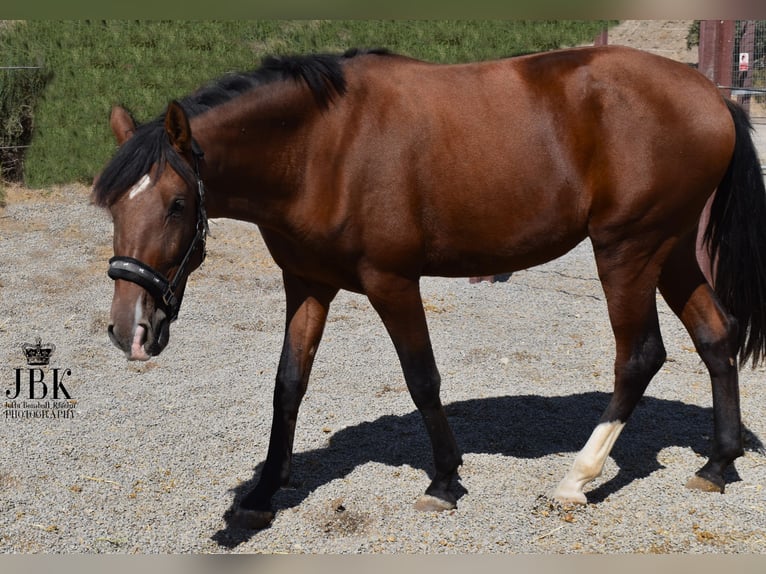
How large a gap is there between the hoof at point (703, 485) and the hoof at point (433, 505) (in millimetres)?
1130

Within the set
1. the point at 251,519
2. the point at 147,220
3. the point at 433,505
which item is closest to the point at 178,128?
the point at 147,220

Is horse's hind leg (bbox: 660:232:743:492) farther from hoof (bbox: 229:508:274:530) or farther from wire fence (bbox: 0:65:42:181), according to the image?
wire fence (bbox: 0:65:42:181)

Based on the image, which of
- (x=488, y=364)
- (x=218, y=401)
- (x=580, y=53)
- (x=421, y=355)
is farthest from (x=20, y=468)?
(x=580, y=53)

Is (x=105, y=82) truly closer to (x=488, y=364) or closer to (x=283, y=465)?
(x=488, y=364)

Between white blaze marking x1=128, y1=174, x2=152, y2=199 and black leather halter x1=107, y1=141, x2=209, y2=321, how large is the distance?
6.9 inches

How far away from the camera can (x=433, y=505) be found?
3.64 metres

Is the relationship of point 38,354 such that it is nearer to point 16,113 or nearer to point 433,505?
point 433,505

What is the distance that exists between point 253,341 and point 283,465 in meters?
2.37

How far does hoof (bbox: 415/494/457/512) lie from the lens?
3.64 metres

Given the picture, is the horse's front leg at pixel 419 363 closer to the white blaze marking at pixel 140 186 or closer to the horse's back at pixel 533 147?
the horse's back at pixel 533 147

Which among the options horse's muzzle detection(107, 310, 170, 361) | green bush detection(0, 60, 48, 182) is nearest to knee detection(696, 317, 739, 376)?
horse's muzzle detection(107, 310, 170, 361)

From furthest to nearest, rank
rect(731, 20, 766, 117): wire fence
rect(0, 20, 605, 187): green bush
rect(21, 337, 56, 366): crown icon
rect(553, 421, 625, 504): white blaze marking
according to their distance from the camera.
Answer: rect(0, 20, 605, 187): green bush
rect(731, 20, 766, 117): wire fence
rect(21, 337, 56, 366): crown icon
rect(553, 421, 625, 504): white blaze marking

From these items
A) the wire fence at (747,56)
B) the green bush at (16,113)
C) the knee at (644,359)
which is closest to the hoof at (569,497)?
the knee at (644,359)

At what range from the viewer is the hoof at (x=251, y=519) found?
11.7ft
